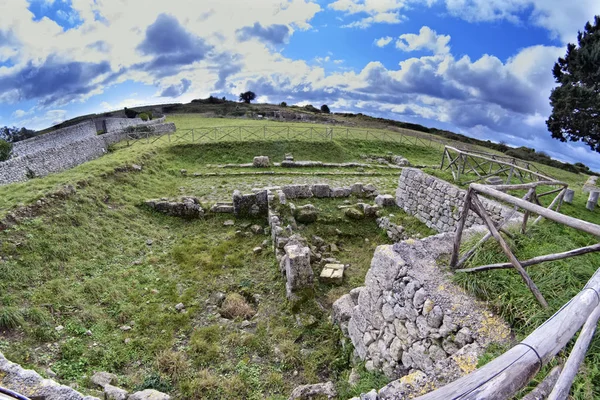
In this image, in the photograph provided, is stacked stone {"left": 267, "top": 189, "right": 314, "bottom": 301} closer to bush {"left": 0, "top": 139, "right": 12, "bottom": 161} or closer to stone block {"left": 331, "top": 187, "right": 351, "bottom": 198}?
stone block {"left": 331, "top": 187, "right": 351, "bottom": 198}

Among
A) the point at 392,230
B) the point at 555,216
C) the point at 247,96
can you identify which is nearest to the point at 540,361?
the point at 555,216

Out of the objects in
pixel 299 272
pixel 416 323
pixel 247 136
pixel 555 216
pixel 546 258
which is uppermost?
pixel 247 136

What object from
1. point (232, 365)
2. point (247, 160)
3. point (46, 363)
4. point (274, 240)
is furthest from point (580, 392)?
point (247, 160)

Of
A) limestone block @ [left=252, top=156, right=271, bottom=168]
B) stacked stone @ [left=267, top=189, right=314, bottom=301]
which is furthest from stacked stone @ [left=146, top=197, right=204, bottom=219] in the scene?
limestone block @ [left=252, top=156, right=271, bottom=168]

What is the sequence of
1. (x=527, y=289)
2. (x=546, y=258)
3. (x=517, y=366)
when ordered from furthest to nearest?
(x=527, y=289) < (x=546, y=258) < (x=517, y=366)

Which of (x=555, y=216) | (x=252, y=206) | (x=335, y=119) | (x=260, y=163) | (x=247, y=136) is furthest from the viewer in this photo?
(x=335, y=119)

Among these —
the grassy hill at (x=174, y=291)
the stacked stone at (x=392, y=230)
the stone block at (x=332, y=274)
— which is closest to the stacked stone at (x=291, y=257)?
the grassy hill at (x=174, y=291)

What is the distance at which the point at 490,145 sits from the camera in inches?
1778

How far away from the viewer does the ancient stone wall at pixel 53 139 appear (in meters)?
26.5

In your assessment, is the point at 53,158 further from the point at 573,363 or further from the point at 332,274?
the point at 573,363

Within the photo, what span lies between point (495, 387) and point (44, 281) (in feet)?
31.7

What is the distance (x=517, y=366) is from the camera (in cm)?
212

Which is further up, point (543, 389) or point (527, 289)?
point (527, 289)

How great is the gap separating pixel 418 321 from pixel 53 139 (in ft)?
124
